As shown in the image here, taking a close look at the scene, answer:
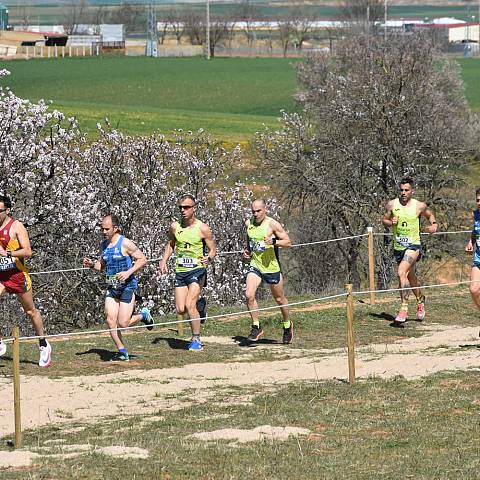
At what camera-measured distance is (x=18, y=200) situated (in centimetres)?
2605

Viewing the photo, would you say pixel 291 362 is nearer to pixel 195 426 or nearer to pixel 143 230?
pixel 195 426

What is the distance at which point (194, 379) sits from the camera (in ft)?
47.2

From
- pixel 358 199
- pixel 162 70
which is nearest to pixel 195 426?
pixel 358 199

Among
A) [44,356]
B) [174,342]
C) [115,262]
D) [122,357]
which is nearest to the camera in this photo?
[44,356]

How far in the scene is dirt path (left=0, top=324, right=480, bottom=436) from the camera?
13.0m

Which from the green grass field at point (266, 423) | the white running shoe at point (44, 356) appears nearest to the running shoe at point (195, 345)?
the green grass field at point (266, 423)

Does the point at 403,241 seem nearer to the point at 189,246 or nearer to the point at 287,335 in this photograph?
the point at 287,335

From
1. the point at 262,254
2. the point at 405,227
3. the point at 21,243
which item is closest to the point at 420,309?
the point at 405,227

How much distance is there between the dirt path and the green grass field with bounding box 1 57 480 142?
41289 mm

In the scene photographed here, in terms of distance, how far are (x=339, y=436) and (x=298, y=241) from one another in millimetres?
24623

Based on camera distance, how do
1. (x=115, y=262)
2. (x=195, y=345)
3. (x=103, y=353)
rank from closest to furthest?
(x=115, y=262) → (x=103, y=353) → (x=195, y=345)

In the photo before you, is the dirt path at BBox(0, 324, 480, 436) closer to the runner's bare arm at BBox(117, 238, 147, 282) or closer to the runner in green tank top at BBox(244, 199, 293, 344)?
the runner in green tank top at BBox(244, 199, 293, 344)

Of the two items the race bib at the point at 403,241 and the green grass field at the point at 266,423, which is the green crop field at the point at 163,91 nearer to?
the race bib at the point at 403,241

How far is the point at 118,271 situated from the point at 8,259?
1293mm
